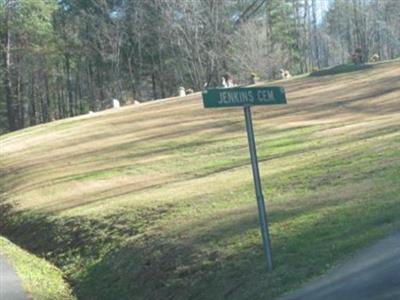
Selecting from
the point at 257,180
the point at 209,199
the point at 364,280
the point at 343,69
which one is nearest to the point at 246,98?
the point at 257,180

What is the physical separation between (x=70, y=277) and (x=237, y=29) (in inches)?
2214

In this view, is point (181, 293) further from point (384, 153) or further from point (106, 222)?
point (384, 153)

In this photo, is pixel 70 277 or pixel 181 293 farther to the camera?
pixel 70 277

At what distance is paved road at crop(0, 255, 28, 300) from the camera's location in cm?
1071

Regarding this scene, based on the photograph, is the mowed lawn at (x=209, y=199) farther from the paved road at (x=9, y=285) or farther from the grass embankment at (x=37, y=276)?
the paved road at (x=9, y=285)

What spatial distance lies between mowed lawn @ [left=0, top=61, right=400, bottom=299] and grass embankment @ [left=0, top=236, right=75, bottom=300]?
0.81 ft

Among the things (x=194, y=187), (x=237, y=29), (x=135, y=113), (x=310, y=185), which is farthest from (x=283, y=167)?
(x=237, y=29)

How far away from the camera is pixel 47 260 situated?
1472cm

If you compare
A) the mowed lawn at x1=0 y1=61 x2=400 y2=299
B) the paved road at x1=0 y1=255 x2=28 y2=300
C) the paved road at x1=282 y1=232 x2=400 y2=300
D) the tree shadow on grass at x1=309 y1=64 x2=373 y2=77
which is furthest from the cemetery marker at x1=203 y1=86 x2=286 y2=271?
the tree shadow on grass at x1=309 y1=64 x2=373 y2=77

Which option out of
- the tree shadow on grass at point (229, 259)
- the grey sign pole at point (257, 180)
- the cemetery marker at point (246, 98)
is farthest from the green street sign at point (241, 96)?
the tree shadow on grass at point (229, 259)

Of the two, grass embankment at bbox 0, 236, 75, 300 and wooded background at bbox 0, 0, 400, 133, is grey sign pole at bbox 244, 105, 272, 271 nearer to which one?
grass embankment at bbox 0, 236, 75, 300

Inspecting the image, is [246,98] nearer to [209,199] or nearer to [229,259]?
[229,259]

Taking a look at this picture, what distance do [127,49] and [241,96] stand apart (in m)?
62.5

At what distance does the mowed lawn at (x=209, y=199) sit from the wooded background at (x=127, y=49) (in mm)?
32574
